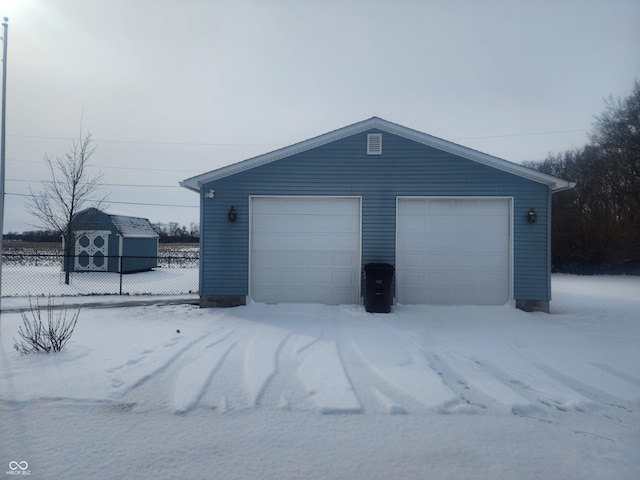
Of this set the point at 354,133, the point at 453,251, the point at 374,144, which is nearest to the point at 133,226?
the point at 354,133

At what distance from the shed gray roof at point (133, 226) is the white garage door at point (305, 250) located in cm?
1246

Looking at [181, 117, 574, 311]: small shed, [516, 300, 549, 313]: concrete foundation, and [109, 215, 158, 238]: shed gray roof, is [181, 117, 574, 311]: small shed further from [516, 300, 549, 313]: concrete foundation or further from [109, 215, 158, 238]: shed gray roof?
[109, 215, 158, 238]: shed gray roof

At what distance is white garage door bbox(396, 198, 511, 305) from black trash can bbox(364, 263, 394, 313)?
2.51ft

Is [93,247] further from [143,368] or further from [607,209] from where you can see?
[607,209]

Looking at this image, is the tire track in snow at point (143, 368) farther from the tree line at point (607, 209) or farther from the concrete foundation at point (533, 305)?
the tree line at point (607, 209)

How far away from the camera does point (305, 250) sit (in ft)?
31.0

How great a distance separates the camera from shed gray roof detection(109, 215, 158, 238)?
1922 centimetres

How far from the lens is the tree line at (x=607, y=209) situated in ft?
66.5

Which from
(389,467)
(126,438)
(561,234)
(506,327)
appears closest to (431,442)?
(389,467)

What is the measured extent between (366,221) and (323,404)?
589cm

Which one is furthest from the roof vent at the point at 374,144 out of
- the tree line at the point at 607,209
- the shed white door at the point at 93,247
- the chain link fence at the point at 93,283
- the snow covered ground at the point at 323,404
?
the tree line at the point at 607,209

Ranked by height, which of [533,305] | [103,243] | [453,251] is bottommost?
[533,305]

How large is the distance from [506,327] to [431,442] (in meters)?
5.07

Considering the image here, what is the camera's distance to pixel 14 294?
11828 mm
